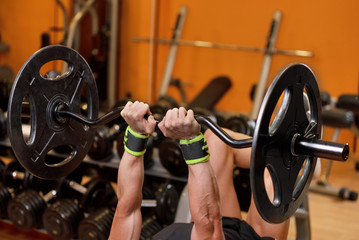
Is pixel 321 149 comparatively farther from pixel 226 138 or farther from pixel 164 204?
pixel 164 204

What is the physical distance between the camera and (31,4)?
467cm

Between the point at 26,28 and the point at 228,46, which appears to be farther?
the point at 26,28

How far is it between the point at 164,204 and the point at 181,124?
0.98 metres

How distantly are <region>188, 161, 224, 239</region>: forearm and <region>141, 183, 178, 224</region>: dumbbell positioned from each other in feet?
2.61

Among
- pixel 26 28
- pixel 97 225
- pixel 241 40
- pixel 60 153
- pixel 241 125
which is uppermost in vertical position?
pixel 241 40

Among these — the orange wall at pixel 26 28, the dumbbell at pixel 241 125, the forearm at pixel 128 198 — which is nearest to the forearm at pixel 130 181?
the forearm at pixel 128 198

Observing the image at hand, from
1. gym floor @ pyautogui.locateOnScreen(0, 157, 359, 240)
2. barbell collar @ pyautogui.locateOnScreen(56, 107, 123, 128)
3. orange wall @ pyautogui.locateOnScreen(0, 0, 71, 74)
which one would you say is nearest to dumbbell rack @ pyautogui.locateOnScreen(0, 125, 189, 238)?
gym floor @ pyautogui.locateOnScreen(0, 157, 359, 240)

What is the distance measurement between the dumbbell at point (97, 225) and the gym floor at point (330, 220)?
1.51 ft

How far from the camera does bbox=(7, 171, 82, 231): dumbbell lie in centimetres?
228

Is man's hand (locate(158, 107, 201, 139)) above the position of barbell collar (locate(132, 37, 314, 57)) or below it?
above

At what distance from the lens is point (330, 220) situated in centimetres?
290

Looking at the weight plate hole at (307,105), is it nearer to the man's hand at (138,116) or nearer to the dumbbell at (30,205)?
the man's hand at (138,116)

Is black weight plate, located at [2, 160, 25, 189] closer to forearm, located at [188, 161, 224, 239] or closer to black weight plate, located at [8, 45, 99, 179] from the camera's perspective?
black weight plate, located at [8, 45, 99, 179]

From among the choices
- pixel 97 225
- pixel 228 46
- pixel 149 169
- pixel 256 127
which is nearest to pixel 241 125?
pixel 149 169
